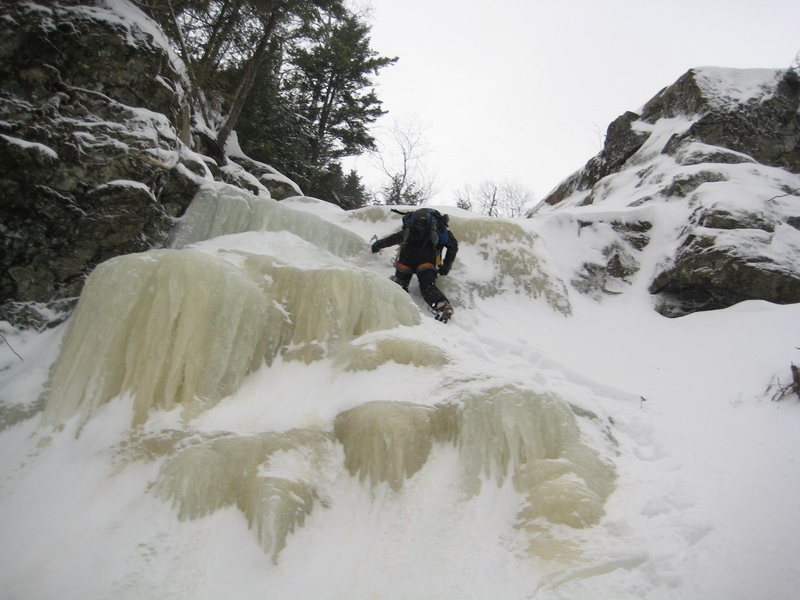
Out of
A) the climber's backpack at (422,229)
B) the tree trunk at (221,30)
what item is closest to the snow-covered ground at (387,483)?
the climber's backpack at (422,229)

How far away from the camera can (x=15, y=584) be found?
7.44 feet

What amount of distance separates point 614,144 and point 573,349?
968cm

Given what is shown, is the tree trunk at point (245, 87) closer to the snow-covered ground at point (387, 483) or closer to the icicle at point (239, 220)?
the icicle at point (239, 220)

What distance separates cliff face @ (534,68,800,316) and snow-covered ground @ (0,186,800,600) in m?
2.36

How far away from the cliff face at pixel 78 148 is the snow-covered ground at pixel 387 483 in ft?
3.32

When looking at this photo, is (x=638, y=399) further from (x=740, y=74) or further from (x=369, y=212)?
(x=740, y=74)

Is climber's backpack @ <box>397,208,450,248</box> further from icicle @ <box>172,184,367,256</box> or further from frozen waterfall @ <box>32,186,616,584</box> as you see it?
frozen waterfall @ <box>32,186,616,584</box>

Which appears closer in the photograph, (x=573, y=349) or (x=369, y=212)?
(x=573, y=349)

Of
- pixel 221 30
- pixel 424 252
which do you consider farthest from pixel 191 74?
pixel 424 252

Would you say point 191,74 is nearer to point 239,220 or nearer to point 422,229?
point 239,220

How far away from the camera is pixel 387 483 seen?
305 cm

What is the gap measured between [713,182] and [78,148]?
34.8 ft

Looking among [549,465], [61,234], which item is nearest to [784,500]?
[549,465]

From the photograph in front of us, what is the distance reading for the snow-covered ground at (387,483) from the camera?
7.77 ft
